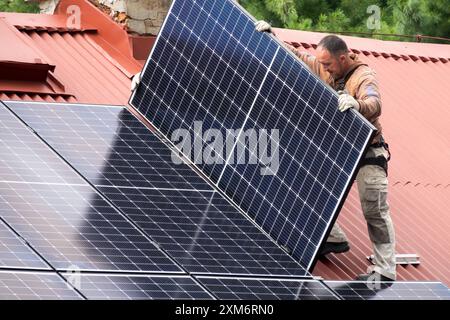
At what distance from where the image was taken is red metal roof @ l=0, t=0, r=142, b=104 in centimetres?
1884

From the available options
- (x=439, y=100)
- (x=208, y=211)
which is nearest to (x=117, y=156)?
(x=208, y=211)

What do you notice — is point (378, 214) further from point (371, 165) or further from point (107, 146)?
point (107, 146)

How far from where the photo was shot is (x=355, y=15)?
42969 millimetres

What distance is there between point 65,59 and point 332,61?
4.13m

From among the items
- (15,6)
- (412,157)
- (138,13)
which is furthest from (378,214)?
(15,6)

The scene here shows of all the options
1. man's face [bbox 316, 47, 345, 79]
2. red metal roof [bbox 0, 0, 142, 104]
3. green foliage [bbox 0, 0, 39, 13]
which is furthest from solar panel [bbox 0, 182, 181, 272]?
green foliage [bbox 0, 0, 39, 13]

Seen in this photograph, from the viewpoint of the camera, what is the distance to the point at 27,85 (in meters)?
18.9

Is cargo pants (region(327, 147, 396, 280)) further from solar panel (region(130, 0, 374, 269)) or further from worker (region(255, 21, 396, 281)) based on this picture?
solar panel (region(130, 0, 374, 269))

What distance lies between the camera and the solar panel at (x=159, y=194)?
54.4 feet

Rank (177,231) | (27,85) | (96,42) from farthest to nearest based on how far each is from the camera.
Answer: (96,42) → (27,85) → (177,231)

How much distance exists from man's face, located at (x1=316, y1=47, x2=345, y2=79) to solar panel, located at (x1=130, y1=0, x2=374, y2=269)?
0.22 metres
